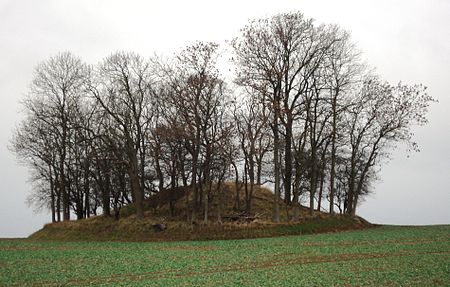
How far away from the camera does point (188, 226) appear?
39.1 m

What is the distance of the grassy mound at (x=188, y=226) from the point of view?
126ft

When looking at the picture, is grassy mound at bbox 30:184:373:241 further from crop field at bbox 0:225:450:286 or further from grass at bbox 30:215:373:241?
crop field at bbox 0:225:450:286

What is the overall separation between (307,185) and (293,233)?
65.9ft

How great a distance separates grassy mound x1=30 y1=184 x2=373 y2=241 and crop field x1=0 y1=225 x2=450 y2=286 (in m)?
4.81

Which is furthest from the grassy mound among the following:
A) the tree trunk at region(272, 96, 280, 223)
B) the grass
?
the tree trunk at region(272, 96, 280, 223)

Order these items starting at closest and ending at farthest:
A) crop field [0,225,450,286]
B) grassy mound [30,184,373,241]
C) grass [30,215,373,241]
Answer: crop field [0,225,450,286]
grass [30,215,373,241]
grassy mound [30,184,373,241]

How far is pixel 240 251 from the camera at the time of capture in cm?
2845

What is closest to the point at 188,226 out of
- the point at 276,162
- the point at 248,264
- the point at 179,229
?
the point at 179,229

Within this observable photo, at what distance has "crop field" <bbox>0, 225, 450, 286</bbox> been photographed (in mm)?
18719

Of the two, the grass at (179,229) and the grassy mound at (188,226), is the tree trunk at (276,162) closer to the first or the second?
the grassy mound at (188,226)

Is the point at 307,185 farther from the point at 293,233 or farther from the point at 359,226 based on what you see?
the point at 293,233

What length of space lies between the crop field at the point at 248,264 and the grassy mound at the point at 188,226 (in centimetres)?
481

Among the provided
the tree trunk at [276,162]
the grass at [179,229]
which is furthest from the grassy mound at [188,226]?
the tree trunk at [276,162]

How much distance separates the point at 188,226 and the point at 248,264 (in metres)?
16.3
